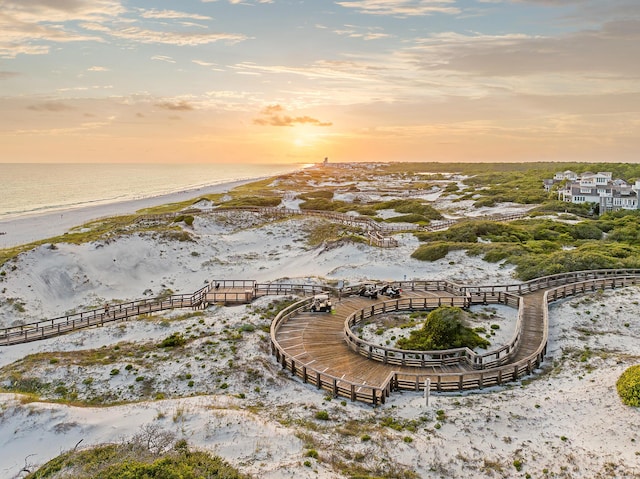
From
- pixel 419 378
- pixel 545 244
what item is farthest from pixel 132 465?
pixel 545 244

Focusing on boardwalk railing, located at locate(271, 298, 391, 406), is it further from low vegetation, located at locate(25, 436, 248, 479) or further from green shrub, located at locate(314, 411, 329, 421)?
low vegetation, located at locate(25, 436, 248, 479)

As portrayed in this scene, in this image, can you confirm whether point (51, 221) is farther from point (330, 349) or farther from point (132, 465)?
point (132, 465)

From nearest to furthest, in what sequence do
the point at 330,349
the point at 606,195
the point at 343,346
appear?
the point at 330,349 < the point at 343,346 < the point at 606,195

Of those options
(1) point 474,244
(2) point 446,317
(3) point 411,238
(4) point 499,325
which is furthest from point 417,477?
(3) point 411,238

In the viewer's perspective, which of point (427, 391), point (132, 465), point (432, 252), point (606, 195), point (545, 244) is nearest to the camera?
point (132, 465)

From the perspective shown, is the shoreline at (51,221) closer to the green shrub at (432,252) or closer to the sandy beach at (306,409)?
the sandy beach at (306,409)

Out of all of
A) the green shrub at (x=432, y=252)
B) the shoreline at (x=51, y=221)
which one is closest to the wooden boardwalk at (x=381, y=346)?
the green shrub at (x=432, y=252)
